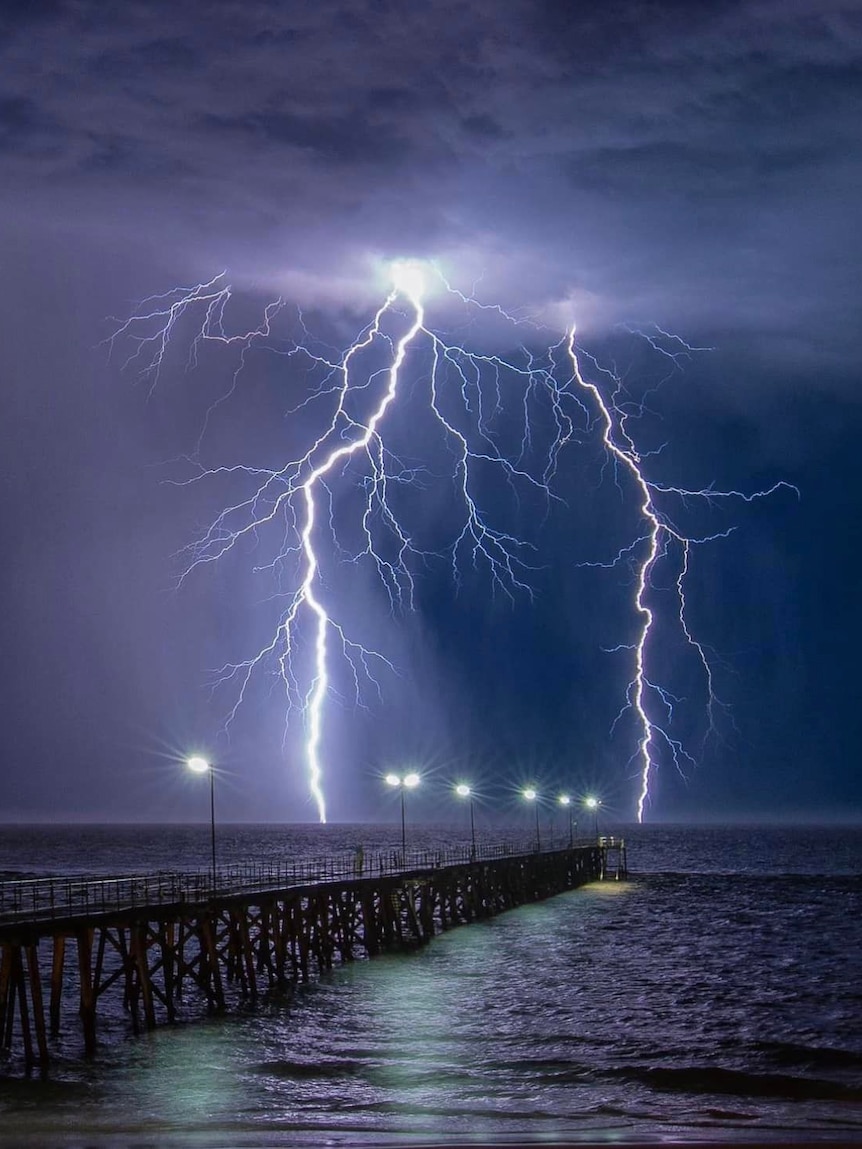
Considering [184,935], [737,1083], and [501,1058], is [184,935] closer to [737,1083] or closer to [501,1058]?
[501,1058]

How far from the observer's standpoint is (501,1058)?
25375mm

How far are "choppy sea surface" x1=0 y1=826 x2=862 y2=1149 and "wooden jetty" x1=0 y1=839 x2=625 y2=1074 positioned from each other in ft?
3.26

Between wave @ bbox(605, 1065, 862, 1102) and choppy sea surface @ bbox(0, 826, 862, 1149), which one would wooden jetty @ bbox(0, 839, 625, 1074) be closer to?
choppy sea surface @ bbox(0, 826, 862, 1149)

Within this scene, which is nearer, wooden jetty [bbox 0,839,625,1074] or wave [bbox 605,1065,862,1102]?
wave [bbox 605,1065,862,1102]

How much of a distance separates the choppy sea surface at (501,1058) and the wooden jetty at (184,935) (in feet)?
3.26

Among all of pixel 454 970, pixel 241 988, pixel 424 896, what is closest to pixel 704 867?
pixel 424 896

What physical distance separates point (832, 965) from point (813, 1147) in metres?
27.9

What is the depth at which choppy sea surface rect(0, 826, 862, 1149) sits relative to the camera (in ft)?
62.3

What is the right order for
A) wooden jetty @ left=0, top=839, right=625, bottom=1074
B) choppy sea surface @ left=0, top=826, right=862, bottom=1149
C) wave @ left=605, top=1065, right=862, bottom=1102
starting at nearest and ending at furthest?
1. choppy sea surface @ left=0, top=826, right=862, bottom=1149
2. wave @ left=605, top=1065, right=862, bottom=1102
3. wooden jetty @ left=0, top=839, right=625, bottom=1074

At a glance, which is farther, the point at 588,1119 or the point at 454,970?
the point at 454,970

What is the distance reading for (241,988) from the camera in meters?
32.2

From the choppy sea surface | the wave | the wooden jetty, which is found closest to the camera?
the choppy sea surface

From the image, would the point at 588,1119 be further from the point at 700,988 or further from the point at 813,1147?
the point at 700,988

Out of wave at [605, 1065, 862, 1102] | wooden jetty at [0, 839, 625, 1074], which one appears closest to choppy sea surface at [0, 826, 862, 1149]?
wave at [605, 1065, 862, 1102]
